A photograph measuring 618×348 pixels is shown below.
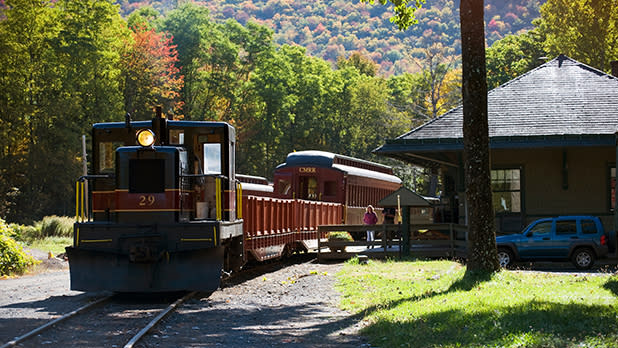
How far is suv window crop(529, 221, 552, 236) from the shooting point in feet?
65.2

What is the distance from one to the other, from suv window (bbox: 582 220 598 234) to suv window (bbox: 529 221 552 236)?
0.82 meters

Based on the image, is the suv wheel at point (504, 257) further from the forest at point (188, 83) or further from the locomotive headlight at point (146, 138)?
the forest at point (188, 83)

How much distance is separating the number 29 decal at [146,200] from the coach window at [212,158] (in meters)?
1.45

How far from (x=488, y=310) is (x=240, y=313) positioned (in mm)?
4165

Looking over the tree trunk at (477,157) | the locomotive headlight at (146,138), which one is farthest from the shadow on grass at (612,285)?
the locomotive headlight at (146,138)

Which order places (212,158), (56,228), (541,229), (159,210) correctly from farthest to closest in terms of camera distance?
1. (56,228)
2. (541,229)
3. (212,158)
4. (159,210)

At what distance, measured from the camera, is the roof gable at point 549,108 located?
71.3ft

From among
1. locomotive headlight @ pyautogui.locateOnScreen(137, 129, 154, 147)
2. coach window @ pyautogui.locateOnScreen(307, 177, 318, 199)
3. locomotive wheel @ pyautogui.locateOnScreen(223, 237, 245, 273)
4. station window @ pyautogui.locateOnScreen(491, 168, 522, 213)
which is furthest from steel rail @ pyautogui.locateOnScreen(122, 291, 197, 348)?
coach window @ pyautogui.locateOnScreen(307, 177, 318, 199)

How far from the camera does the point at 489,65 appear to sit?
57.5 metres

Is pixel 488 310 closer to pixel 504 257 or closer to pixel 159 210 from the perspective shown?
pixel 159 210

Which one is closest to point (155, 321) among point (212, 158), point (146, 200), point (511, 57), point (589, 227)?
point (146, 200)

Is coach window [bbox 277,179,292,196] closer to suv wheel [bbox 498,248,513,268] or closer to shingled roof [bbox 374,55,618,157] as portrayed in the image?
shingled roof [bbox 374,55,618,157]

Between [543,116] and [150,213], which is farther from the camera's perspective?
[543,116]

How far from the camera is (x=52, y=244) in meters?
30.0
